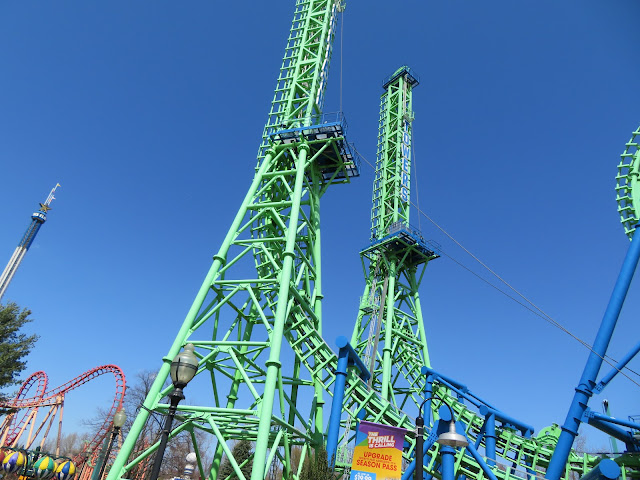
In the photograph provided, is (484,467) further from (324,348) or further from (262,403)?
(262,403)

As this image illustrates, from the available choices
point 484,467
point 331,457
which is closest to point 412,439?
point 484,467

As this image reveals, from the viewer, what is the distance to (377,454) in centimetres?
1376

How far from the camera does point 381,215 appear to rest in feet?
111

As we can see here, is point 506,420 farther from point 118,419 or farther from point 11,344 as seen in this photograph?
point 11,344

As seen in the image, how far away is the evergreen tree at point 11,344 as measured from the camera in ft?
118

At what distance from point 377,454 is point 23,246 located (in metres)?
68.4

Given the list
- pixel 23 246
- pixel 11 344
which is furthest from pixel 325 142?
pixel 23 246

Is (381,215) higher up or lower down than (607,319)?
higher up

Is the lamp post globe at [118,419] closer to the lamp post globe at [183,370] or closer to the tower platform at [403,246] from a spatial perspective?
the lamp post globe at [183,370]

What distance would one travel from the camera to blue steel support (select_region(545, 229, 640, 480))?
57.5 feet

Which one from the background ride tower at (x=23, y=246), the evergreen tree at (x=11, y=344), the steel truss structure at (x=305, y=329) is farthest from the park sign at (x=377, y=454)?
the background ride tower at (x=23, y=246)

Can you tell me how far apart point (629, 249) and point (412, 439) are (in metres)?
12.5

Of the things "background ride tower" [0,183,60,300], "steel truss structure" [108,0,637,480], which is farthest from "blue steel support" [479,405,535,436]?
"background ride tower" [0,183,60,300]

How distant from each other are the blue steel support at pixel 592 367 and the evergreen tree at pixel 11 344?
37.6 m
